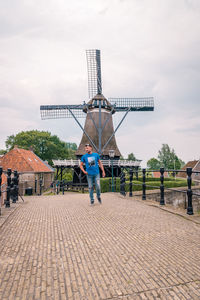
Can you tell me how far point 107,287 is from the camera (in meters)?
1.78

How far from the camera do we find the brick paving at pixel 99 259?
5.71 ft

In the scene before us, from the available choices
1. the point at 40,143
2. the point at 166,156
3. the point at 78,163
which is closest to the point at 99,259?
A: the point at 78,163

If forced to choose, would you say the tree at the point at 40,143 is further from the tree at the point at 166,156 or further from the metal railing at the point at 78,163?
the tree at the point at 166,156

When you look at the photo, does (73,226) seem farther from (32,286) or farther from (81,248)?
(32,286)

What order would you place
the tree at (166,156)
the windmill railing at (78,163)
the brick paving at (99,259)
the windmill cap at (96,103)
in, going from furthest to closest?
the tree at (166,156)
the windmill cap at (96,103)
the windmill railing at (78,163)
the brick paving at (99,259)

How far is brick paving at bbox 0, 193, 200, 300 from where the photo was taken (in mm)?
1739

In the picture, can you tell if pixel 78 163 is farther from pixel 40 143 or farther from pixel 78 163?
pixel 40 143

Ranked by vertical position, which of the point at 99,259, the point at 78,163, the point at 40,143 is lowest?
the point at 99,259

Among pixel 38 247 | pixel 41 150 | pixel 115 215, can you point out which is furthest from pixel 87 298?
pixel 41 150

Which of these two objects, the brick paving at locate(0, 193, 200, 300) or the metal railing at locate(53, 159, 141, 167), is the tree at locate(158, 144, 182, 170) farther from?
the brick paving at locate(0, 193, 200, 300)

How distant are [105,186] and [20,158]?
16.4m

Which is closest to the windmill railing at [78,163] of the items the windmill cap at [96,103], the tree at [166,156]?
the windmill cap at [96,103]

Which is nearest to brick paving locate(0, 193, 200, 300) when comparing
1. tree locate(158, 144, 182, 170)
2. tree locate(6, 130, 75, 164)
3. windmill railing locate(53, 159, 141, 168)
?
windmill railing locate(53, 159, 141, 168)

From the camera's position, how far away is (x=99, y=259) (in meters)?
2.31
